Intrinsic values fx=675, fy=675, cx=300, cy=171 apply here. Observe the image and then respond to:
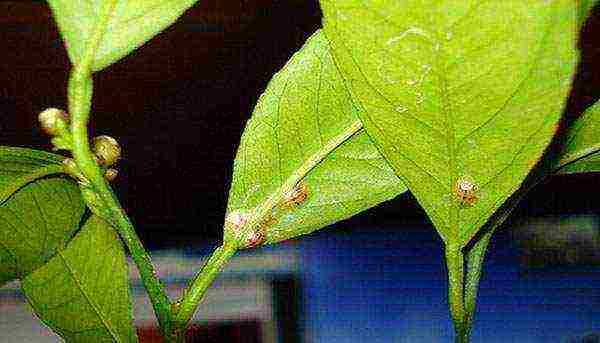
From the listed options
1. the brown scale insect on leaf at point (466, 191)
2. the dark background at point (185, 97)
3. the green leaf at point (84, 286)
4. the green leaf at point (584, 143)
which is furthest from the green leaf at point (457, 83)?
the dark background at point (185, 97)

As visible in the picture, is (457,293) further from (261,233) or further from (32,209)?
(32,209)

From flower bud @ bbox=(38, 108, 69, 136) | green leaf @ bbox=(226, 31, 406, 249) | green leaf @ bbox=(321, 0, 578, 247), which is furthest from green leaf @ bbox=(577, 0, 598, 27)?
flower bud @ bbox=(38, 108, 69, 136)

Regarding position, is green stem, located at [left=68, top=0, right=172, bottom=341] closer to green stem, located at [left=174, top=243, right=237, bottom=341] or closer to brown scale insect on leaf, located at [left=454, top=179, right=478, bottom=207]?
green stem, located at [left=174, top=243, right=237, bottom=341]

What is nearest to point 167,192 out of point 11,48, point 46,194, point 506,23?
point 11,48

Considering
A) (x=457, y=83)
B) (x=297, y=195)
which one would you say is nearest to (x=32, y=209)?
(x=297, y=195)

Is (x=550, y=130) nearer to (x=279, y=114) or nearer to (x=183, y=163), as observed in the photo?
(x=279, y=114)
